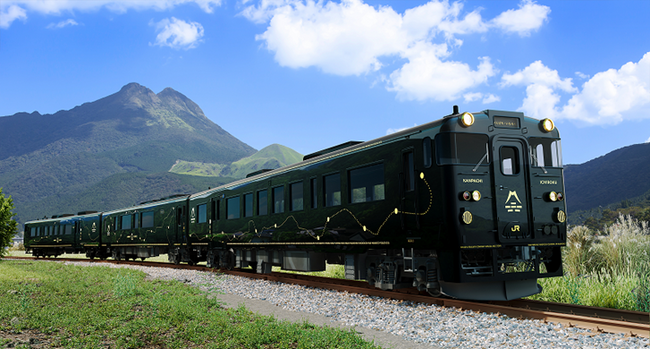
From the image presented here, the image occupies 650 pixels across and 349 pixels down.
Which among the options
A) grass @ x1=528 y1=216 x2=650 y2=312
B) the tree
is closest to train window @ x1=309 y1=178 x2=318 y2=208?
grass @ x1=528 y1=216 x2=650 y2=312

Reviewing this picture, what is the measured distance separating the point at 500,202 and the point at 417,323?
2.80 metres

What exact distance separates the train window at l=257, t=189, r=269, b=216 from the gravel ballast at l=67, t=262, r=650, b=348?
12.3 ft

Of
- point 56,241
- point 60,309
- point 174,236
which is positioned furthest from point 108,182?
point 60,309

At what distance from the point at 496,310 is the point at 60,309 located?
8251mm

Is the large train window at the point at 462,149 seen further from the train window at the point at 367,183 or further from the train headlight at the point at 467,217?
the train window at the point at 367,183

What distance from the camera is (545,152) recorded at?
9547mm

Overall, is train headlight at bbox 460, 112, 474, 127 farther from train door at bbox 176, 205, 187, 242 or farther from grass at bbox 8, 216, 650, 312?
train door at bbox 176, 205, 187, 242

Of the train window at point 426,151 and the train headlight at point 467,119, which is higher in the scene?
the train headlight at point 467,119

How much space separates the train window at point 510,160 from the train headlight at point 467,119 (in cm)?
99

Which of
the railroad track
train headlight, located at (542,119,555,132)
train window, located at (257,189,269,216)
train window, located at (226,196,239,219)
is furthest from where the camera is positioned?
train window, located at (226,196,239,219)

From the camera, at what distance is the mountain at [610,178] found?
104062 millimetres

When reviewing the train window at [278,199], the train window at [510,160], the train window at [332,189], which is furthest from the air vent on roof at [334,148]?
the train window at [510,160]

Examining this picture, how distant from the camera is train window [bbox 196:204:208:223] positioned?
19.7 metres

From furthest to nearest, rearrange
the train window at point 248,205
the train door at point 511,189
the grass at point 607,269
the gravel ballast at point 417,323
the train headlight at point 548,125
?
1. the train window at point 248,205
2. the train headlight at point 548,125
3. the train door at point 511,189
4. the grass at point 607,269
5. the gravel ballast at point 417,323
